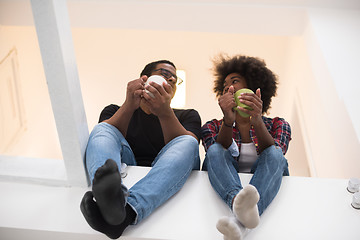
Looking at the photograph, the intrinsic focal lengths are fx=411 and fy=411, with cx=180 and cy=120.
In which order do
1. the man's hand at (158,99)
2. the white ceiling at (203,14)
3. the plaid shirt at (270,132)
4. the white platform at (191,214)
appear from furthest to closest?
1. the white ceiling at (203,14)
2. the plaid shirt at (270,132)
3. the man's hand at (158,99)
4. the white platform at (191,214)

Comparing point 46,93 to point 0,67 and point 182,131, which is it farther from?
point 182,131

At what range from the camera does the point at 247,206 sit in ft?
3.72

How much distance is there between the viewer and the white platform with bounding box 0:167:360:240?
126cm

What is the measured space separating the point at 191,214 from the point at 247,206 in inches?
10.1

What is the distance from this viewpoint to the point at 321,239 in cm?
125

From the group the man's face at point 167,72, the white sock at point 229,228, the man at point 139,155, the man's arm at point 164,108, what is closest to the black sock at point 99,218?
the man at point 139,155

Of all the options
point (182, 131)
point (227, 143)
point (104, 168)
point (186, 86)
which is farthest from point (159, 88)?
point (186, 86)

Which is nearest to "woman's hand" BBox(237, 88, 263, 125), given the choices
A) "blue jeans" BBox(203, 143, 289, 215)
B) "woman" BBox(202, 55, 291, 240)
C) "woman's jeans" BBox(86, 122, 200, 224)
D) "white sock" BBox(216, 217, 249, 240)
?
"woman" BBox(202, 55, 291, 240)

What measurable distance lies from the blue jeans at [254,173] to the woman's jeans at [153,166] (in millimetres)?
83

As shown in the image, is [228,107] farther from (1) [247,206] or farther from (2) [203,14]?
(2) [203,14]

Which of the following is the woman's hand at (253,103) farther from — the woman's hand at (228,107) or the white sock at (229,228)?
the white sock at (229,228)

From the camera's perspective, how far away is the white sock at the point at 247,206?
1111 mm

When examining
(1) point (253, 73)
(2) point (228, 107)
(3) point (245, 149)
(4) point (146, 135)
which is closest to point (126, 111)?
(4) point (146, 135)

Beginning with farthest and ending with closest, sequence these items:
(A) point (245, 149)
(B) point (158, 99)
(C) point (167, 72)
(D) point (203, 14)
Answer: (D) point (203, 14) < (C) point (167, 72) < (A) point (245, 149) < (B) point (158, 99)
